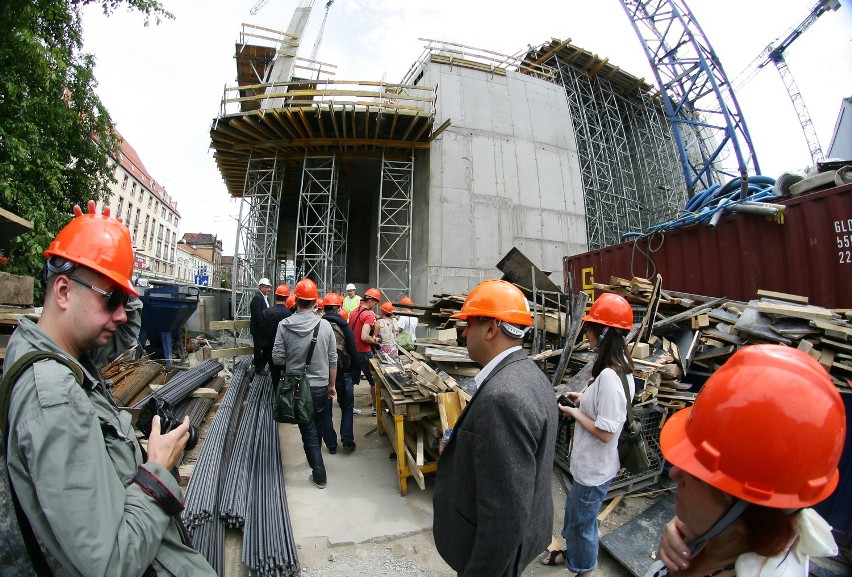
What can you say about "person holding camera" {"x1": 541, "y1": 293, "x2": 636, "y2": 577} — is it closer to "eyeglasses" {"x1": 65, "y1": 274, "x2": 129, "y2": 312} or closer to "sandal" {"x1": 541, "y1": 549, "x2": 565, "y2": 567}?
"sandal" {"x1": 541, "y1": 549, "x2": 565, "y2": 567}

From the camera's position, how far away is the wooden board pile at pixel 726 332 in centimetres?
382

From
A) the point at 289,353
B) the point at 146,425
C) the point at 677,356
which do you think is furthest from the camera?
the point at 677,356

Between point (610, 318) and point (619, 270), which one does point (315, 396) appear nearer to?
point (610, 318)

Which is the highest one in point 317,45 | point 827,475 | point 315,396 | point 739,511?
point 317,45

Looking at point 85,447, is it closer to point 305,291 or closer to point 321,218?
point 305,291

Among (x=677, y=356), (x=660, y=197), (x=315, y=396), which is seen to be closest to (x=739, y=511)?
(x=315, y=396)

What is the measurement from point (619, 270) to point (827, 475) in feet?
26.5

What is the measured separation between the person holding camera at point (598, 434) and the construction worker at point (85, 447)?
2198 mm

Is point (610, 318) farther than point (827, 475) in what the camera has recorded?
Yes

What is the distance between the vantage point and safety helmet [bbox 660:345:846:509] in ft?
2.87

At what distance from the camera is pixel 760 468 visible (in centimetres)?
89

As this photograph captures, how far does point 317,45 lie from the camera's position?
30281mm

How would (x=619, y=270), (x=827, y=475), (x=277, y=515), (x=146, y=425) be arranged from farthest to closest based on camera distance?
(x=619, y=270), (x=277, y=515), (x=146, y=425), (x=827, y=475)

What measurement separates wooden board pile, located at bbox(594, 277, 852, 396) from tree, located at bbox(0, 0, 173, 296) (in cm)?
857
